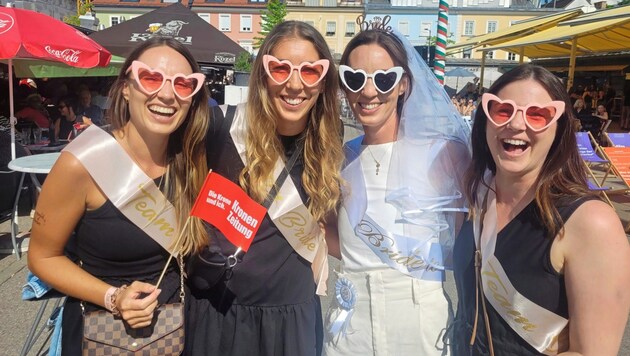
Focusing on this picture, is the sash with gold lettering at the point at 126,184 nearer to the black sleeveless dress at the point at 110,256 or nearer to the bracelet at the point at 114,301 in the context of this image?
the black sleeveless dress at the point at 110,256

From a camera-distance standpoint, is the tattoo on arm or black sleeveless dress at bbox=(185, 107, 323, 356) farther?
black sleeveless dress at bbox=(185, 107, 323, 356)

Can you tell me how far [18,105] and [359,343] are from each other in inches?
314

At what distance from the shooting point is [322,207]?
1.82 m

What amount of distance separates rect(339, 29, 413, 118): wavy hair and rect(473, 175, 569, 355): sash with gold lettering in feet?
1.81

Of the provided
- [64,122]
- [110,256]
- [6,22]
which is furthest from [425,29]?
[110,256]

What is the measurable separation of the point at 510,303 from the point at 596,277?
25 centimetres

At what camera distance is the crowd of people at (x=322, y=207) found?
1.37 metres

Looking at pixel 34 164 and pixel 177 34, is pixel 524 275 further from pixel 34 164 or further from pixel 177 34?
pixel 177 34

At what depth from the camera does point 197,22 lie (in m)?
7.92

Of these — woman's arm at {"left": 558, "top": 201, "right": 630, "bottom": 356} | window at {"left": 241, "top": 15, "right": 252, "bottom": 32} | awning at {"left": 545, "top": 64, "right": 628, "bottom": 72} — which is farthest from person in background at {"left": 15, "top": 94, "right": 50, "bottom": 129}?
window at {"left": 241, "top": 15, "right": 252, "bottom": 32}

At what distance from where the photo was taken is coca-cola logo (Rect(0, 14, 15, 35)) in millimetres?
4203

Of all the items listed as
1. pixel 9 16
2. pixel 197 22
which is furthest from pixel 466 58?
pixel 9 16

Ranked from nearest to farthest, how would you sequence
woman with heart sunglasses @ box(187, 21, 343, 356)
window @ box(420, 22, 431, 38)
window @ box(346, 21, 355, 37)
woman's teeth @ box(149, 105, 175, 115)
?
woman's teeth @ box(149, 105, 175, 115) → woman with heart sunglasses @ box(187, 21, 343, 356) → window @ box(420, 22, 431, 38) → window @ box(346, 21, 355, 37)

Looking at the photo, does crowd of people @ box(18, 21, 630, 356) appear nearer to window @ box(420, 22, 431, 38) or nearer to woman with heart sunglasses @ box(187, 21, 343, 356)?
woman with heart sunglasses @ box(187, 21, 343, 356)
